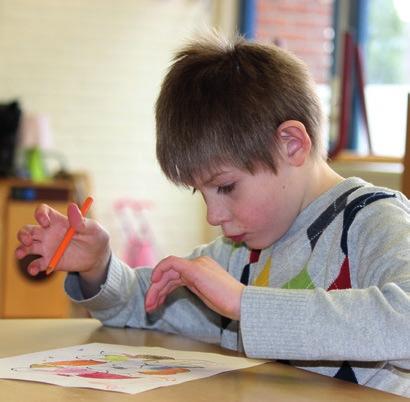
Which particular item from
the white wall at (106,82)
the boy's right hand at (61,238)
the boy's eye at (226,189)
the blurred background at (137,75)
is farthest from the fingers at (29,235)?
the white wall at (106,82)

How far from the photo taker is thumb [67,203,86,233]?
126cm

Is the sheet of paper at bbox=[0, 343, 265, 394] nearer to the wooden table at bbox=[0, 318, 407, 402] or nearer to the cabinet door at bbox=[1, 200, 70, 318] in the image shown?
the wooden table at bbox=[0, 318, 407, 402]

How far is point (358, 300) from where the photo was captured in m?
0.91

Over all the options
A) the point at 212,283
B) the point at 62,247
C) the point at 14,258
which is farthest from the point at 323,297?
the point at 14,258

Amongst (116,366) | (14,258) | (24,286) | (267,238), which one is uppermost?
(267,238)

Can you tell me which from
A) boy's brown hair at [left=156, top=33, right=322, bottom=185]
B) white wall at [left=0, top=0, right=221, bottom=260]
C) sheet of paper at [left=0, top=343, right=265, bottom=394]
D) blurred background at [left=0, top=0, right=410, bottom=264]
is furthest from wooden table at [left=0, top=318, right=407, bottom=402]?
white wall at [left=0, top=0, right=221, bottom=260]

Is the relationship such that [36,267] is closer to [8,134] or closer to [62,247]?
[62,247]

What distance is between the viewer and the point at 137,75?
4.97 m

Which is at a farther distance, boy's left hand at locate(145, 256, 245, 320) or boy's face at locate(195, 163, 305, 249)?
boy's face at locate(195, 163, 305, 249)

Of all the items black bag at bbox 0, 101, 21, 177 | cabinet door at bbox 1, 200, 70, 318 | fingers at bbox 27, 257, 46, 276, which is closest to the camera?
fingers at bbox 27, 257, 46, 276

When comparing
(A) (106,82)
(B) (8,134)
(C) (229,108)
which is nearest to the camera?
(C) (229,108)

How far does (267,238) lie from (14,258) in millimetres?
3049

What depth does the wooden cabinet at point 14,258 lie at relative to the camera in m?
4.12

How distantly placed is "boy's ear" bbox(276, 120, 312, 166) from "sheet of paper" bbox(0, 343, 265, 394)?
281 millimetres
